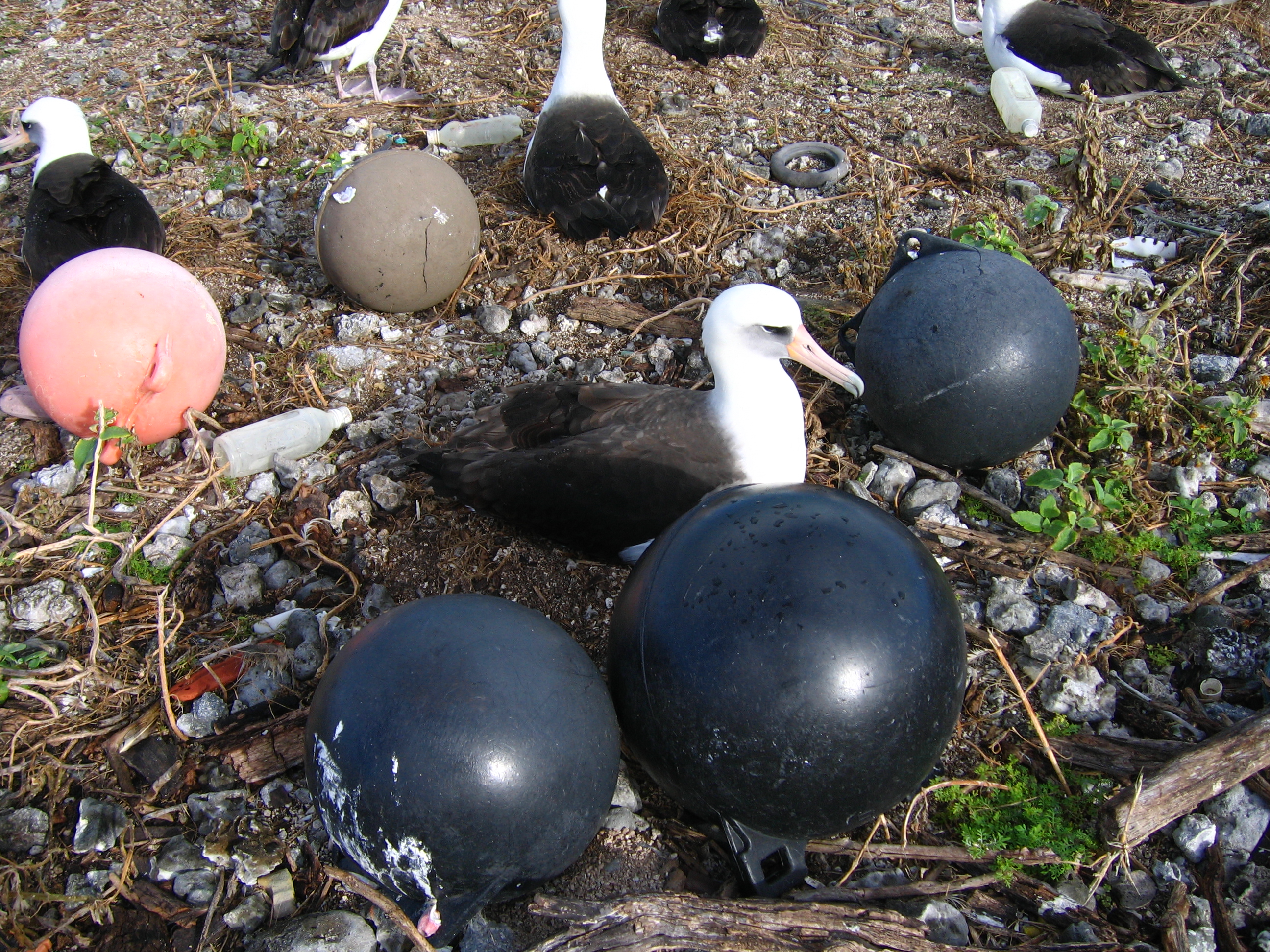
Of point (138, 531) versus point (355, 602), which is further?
point (138, 531)

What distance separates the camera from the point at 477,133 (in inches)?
269

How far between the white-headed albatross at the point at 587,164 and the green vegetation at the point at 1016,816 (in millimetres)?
3976

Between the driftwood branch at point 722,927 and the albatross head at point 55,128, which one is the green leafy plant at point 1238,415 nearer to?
the driftwood branch at point 722,927

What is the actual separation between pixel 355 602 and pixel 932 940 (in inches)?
102

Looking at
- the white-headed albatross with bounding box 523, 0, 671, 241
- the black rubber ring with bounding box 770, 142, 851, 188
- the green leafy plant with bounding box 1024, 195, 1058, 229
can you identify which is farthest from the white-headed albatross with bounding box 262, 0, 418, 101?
the green leafy plant with bounding box 1024, 195, 1058, 229

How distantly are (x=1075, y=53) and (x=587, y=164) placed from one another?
4.29 metres

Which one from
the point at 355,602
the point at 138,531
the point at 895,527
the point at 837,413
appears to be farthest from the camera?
the point at 837,413

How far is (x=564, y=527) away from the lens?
3.87 metres

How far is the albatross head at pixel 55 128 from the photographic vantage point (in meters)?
5.83

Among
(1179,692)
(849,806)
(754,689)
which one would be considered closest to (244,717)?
(754,689)

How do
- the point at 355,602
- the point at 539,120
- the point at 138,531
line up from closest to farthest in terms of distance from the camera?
1. the point at 355,602
2. the point at 138,531
3. the point at 539,120

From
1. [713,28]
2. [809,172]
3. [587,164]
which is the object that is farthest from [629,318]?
[713,28]

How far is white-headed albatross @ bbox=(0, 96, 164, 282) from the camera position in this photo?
5.07 m

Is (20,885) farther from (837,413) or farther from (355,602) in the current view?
(837,413)
